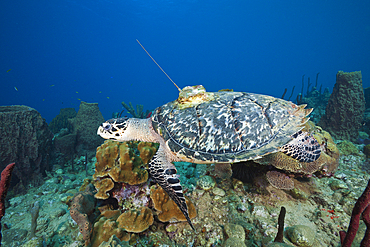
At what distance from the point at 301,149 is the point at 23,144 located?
260 inches

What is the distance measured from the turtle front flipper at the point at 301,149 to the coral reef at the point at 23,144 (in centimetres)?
616

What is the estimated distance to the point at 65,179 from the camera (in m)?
4.21

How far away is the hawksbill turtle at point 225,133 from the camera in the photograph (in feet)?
7.39

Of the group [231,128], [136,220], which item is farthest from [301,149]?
[136,220]

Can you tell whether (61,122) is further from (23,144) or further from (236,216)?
(236,216)

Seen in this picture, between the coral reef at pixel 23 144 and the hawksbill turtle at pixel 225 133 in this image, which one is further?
the coral reef at pixel 23 144

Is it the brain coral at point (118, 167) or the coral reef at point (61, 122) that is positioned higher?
the coral reef at point (61, 122)

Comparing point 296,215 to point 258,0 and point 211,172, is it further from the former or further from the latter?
point 258,0

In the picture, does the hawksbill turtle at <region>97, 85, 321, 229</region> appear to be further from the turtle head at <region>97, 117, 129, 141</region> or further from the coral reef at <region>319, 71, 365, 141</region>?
the coral reef at <region>319, 71, 365, 141</region>

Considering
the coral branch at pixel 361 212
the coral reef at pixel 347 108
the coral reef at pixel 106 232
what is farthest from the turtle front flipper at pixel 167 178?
the coral reef at pixel 347 108

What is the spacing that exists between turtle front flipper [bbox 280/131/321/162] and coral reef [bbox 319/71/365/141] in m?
5.34

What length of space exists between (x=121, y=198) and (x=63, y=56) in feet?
360

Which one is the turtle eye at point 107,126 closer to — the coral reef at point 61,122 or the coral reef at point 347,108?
the coral reef at point 61,122

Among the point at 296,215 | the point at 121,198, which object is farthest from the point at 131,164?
the point at 296,215
